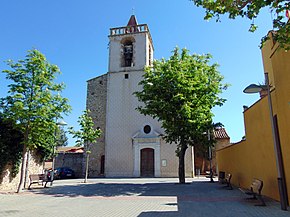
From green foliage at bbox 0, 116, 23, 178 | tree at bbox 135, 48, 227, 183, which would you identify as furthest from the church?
green foliage at bbox 0, 116, 23, 178

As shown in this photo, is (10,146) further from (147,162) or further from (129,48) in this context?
(129,48)

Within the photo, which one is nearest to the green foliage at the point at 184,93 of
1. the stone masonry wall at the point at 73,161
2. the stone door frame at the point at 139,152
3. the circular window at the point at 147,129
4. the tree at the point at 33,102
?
the tree at the point at 33,102

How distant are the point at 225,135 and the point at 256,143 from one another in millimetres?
20572

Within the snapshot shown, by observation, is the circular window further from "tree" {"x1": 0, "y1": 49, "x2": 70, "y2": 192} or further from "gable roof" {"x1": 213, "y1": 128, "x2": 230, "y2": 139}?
"tree" {"x1": 0, "y1": 49, "x2": 70, "y2": 192}

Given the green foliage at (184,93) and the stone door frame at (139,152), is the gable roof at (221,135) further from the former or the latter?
the green foliage at (184,93)

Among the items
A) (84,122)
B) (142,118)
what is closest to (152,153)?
(142,118)

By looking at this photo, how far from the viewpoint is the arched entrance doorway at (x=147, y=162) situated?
2686 cm

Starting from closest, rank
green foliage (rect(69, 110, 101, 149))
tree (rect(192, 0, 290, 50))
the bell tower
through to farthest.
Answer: tree (rect(192, 0, 290, 50)) < green foliage (rect(69, 110, 101, 149)) < the bell tower

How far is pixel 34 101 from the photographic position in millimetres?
13094

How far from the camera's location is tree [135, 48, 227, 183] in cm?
1505

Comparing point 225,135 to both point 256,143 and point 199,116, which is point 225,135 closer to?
point 199,116

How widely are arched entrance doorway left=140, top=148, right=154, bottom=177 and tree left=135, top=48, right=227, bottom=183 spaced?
34.9 feet

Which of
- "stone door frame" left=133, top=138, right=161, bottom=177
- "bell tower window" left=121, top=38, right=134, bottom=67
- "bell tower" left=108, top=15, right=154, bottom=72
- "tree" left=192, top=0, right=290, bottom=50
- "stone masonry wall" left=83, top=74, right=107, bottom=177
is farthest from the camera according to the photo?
"bell tower window" left=121, top=38, right=134, bottom=67

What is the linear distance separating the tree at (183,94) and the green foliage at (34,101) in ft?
18.7
